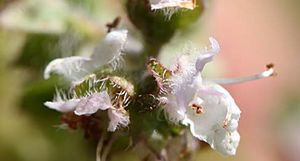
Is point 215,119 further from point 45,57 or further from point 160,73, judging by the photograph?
point 45,57

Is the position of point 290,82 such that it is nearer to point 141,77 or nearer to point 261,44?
point 261,44

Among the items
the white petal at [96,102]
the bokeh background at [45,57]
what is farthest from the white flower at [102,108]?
the bokeh background at [45,57]

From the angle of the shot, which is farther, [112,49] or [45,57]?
[45,57]

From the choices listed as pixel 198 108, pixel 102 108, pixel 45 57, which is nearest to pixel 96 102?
pixel 102 108

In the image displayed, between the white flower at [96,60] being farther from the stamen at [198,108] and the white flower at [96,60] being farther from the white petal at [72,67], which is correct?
the stamen at [198,108]

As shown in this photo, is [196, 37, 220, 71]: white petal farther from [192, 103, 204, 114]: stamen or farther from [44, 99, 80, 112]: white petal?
[44, 99, 80, 112]: white petal

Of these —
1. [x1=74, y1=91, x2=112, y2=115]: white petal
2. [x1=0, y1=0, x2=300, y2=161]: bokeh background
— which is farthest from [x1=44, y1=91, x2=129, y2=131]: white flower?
[x1=0, y1=0, x2=300, y2=161]: bokeh background

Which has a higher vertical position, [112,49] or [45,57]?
[112,49]
